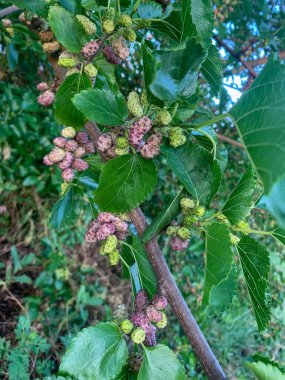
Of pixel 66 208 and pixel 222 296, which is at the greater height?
pixel 222 296

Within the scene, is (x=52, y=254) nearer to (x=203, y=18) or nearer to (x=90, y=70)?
(x=90, y=70)

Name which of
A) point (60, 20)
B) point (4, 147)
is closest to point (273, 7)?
point (60, 20)

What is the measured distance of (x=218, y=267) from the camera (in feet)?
1.55

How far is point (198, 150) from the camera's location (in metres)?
0.56

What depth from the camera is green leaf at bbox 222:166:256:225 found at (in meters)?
0.59

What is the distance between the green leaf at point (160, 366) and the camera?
582 mm

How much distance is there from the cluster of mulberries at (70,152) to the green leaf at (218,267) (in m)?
0.29

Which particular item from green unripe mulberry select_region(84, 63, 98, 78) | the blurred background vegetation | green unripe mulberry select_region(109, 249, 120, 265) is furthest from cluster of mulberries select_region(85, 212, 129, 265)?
the blurred background vegetation

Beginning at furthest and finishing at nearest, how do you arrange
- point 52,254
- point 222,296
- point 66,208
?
point 52,254
point 66,208
point 222,296

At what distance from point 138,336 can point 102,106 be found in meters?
0.32

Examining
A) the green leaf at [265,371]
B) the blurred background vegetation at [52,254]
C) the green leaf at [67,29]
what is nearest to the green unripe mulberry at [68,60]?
the green leaf at [67,29]

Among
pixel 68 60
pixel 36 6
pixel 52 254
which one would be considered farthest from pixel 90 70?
pixel 52 254

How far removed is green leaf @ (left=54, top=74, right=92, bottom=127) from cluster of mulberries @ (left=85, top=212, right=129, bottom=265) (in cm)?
15

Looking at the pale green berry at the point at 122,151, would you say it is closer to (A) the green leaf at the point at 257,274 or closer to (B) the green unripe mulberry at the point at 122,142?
(B) the green unripe mulberry at the point at 122,142
